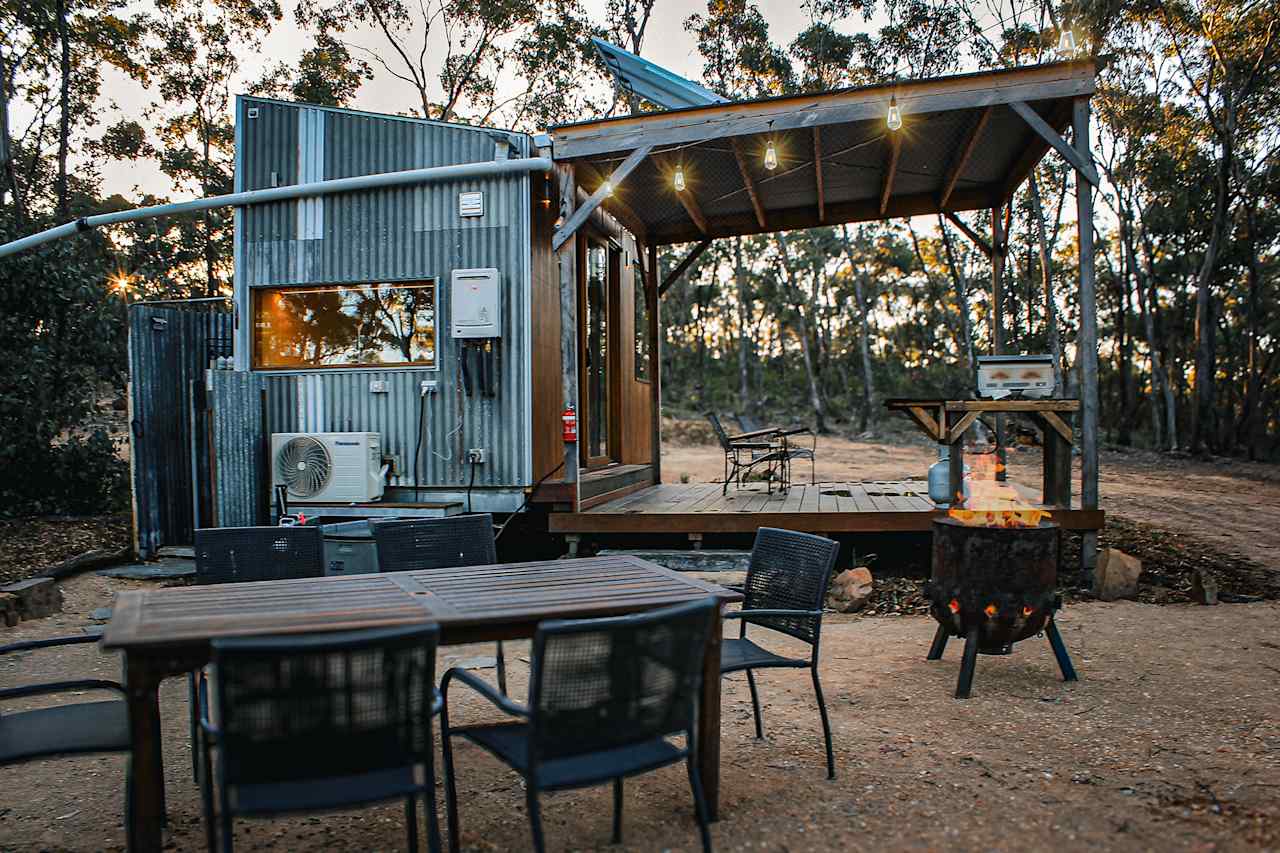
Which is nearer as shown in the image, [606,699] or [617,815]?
[606,699]

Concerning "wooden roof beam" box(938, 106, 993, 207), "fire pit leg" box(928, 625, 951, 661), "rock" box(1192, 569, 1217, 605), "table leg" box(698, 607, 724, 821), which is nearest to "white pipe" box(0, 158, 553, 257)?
"wooden roof beam" box(938, 106, 993, 207)

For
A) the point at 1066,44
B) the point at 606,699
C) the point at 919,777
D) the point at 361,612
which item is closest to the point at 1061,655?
the point at 919,777

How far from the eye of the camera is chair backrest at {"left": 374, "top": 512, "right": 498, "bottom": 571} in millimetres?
3492

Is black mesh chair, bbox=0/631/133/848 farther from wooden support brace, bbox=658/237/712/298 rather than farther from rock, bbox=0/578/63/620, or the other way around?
wooden support brace, bbox=658/237/712/298

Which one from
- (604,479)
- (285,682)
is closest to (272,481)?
(604,479)

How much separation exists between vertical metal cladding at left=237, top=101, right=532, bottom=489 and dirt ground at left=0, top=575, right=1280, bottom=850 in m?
2.55

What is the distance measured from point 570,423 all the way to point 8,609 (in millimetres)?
3637

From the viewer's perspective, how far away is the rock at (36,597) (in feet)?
17.7

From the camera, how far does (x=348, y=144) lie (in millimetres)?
6691

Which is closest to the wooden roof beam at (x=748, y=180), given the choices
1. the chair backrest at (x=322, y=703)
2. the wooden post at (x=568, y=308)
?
the wooden post at (x=568, y=308)

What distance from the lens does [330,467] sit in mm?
6492

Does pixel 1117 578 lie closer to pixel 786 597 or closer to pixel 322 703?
pixel 786 597

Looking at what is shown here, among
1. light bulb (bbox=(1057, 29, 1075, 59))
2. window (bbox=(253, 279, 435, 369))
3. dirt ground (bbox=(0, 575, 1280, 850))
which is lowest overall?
dirt ground (bbox=(0, 575, 1280, 850))

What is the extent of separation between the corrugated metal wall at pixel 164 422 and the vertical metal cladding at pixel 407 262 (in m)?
0.83
